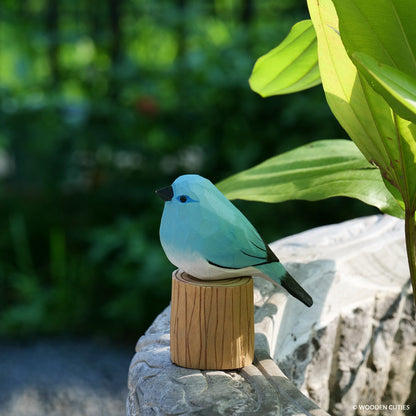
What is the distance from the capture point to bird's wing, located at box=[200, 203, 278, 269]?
0.60 metres

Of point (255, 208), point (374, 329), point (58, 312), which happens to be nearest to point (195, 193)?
point (374, 329)

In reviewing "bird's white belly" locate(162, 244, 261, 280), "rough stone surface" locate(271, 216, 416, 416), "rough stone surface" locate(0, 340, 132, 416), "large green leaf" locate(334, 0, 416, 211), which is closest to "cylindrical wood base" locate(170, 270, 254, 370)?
"bird's white belly" locate(162, 244, 261, 280)

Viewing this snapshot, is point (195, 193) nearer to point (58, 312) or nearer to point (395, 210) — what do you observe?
point (395, 210)

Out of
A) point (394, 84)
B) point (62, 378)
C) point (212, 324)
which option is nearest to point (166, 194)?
point (212, 324)

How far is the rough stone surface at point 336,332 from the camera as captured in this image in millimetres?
650

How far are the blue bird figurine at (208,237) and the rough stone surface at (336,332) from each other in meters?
0.12

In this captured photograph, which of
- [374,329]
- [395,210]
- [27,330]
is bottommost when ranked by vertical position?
[27,330]

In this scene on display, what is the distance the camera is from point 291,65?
30.7 inches

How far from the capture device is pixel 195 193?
62 cm

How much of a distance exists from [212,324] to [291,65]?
1.28 ft

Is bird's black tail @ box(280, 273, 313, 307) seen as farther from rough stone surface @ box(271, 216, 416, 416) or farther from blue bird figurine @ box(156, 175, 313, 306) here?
rough stone surface @ box(271, 216, 416, 416)

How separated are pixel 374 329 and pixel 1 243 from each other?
2014 mm

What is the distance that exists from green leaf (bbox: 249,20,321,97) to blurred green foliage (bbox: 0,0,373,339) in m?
1.15

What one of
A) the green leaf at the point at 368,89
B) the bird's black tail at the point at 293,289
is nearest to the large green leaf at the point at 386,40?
the green leaf at the point at 368,89
